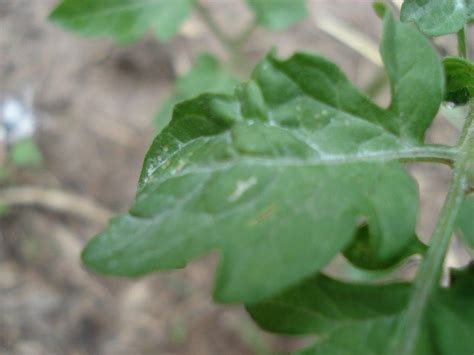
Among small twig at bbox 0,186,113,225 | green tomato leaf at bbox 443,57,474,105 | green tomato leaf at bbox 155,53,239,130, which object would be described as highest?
green tomato leaf at bbox 443,57,474,105

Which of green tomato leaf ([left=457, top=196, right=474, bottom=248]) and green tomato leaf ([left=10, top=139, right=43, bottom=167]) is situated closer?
green tomato leaf ([left=457, top=196, right=474, bottom=248])

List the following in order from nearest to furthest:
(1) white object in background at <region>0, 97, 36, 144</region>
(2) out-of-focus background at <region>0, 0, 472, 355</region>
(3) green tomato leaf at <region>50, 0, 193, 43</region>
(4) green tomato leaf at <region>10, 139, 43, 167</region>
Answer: (3) green tomato leaf at <region>50, 0, 193, 43</region>, (2) out-of-focus background at <region>0, 0, 472, 355</region>, (4) green tomato leaf at <region>10, 139, 43, 167</region>, (1) white object in background at <region>0, 97, 36, 144</region>

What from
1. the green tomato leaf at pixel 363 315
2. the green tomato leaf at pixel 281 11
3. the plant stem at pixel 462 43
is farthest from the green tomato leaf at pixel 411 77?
the green tomato leaf at pixel 281 11

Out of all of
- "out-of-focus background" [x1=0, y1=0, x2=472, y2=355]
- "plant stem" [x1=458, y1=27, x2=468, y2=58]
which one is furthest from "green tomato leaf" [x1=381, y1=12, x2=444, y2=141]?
"out-of-focus background" [x1=0, y1=0, x2=472, y2=355]

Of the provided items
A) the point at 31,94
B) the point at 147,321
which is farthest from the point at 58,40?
the point at 147,321

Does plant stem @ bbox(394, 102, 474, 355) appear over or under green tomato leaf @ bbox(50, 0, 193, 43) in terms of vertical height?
over

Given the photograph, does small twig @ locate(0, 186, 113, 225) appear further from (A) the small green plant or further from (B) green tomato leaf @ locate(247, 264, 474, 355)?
(B) green tomato leaf @ locate(247, 264, 474, 355)

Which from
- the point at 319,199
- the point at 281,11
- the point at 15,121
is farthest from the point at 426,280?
the point at 15,121

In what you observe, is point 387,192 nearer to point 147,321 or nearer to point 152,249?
A: point 152,249
